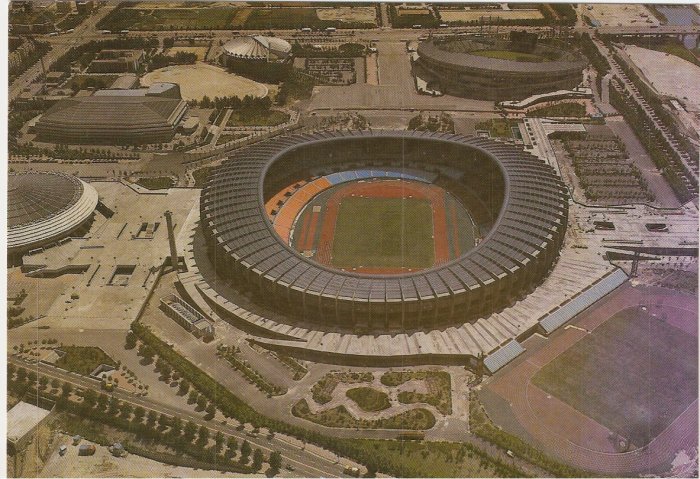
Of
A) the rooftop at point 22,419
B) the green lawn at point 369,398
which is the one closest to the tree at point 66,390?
the rooftop at point 22,419

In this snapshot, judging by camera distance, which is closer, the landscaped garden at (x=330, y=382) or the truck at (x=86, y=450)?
the truck at (x=86, y=450)

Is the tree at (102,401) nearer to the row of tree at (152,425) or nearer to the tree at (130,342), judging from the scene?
the row of tree at (152,425)

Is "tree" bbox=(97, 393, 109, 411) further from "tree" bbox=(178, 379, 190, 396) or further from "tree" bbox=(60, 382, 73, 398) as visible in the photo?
"tree" bbox=(178, 379, 190, 396)

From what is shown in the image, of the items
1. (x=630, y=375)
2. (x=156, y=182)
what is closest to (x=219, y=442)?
(x=630, y=375)

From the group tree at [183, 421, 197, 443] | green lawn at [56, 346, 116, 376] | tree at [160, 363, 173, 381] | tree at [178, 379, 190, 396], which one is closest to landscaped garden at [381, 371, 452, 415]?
tree at [183, 421, 197, 443]

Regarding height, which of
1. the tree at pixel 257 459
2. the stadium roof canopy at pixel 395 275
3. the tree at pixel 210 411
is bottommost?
the tree at pixel 210 411

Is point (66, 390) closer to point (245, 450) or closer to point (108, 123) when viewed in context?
point (245, 450)
